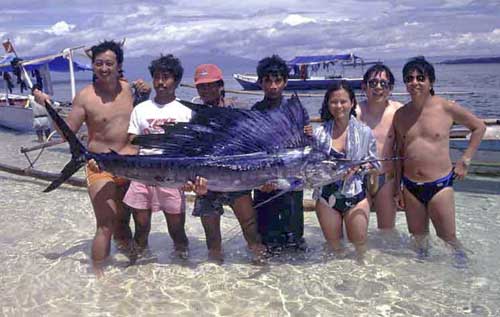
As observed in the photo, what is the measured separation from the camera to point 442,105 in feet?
12.7

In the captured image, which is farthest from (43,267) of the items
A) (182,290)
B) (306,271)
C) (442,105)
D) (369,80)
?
(442,105)

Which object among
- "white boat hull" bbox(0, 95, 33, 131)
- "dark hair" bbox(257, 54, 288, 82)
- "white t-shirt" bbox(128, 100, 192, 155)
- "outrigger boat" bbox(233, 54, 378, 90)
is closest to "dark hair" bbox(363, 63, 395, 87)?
"dark hair" bbox(257, 54, 288, 82)

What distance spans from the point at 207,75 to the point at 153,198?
1025mm

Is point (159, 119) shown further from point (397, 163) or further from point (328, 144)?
point (397, 163)

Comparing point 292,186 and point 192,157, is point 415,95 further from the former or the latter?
point 192,157

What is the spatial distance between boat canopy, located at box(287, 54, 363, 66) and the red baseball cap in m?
34.6

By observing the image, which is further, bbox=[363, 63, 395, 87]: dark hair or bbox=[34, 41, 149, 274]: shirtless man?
bbox=[363, 63, 395, 87]: dark hair

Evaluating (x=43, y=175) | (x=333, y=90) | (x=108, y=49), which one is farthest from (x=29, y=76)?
(x=333, y=90)

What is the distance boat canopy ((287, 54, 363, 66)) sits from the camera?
3741cm

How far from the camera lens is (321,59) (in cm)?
Result: 3916

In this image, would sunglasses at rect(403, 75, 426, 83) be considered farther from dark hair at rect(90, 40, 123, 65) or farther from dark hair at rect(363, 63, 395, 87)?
dark hair at rect(90, 40, 123, 65)

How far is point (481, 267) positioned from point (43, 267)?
3668 millimetres

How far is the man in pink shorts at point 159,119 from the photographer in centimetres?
373

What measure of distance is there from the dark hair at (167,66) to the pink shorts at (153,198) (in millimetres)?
837
